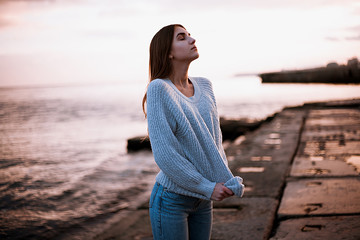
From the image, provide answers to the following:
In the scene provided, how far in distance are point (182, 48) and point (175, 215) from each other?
893 millimetres

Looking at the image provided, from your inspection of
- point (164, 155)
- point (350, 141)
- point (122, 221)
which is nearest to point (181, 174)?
→ point (164, 155)

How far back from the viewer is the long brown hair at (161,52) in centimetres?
193

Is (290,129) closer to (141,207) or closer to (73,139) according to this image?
(141,207)

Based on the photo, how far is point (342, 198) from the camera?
3744mm

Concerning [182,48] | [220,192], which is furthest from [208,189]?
[182,48]

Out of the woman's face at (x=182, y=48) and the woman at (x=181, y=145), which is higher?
the woman's face at (x=182, y=48)

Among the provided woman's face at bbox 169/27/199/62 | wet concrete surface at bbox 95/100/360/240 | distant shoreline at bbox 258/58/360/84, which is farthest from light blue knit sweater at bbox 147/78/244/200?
distant shoreline at bbox 258/58/360/84

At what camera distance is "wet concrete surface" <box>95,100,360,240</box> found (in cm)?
318

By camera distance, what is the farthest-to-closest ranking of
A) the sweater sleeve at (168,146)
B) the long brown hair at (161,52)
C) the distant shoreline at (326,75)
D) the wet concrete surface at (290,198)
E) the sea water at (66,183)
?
1. the distant shoreline at (326,75)
2. the sea water at (66,183)
3. the wet concrete surface at (290,198)
4. the long brown hair at (161,52)
5. the sweater sleeve at (168,146)

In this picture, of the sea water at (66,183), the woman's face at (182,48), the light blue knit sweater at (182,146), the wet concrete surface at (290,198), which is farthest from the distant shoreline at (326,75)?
the light blue knit sweater at (182,146)

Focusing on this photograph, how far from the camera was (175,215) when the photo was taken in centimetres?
182

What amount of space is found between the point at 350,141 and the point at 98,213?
5.05 m

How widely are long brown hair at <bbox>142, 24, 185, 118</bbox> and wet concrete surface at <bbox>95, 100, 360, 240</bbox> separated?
1.89 metres

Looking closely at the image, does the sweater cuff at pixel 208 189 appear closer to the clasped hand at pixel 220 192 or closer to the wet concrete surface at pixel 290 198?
the clasped hand at pixel 220 192
